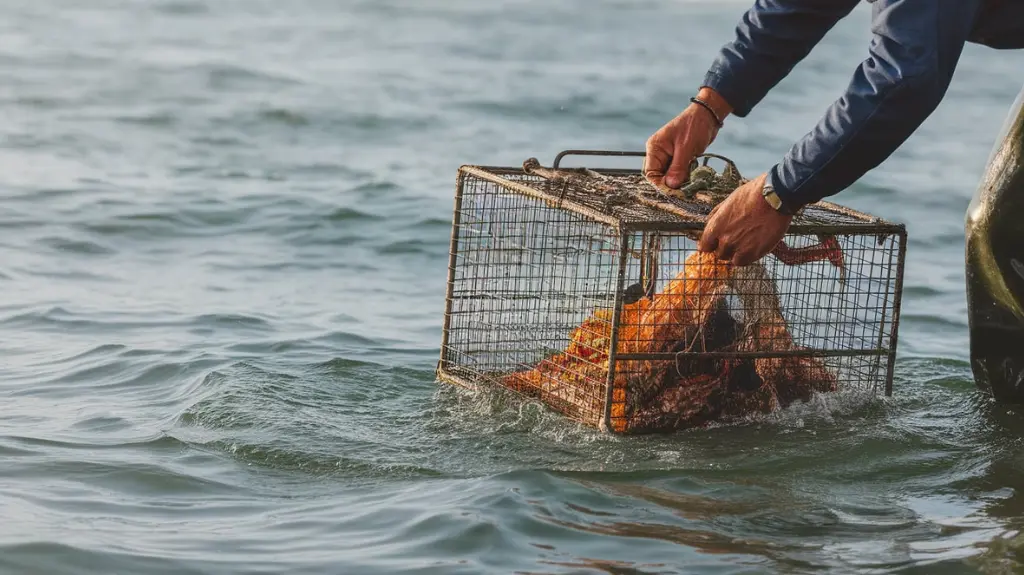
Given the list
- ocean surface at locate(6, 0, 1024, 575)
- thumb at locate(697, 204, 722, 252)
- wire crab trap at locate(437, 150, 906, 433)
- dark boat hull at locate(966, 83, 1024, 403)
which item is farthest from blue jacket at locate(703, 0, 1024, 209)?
ocean surface at locate(6, 0, 1024, 575)

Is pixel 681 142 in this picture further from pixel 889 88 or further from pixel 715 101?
pixel 889 88

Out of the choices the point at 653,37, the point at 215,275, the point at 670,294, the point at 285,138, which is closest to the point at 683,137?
the point at 670,294

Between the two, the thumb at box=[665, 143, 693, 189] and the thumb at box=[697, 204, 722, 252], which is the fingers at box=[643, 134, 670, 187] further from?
the thumb at box=[697, 204, 722, 252]

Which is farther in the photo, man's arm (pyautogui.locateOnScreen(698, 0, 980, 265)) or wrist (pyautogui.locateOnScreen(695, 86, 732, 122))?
wrist (pyautogui.locateOnScreen(695, 86, 732, 122))

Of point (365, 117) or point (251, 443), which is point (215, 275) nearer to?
point (251, 443)

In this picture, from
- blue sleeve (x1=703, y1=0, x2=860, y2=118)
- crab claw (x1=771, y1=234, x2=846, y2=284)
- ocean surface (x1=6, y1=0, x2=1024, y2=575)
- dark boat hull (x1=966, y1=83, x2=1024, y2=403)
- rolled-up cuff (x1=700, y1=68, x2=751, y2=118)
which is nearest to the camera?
ocean surface (x1=6, y1=0, x2=1024, y2=575)

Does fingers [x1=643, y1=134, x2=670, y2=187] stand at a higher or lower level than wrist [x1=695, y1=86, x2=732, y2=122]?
lower

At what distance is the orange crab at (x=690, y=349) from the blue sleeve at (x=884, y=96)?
0.65 meters

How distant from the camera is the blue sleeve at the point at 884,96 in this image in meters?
3.82

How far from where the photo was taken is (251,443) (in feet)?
15.9

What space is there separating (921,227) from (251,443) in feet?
21.6

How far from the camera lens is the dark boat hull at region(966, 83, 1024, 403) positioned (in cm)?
492

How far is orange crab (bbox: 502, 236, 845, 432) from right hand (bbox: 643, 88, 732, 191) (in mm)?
296

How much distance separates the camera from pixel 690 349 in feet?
15.3
